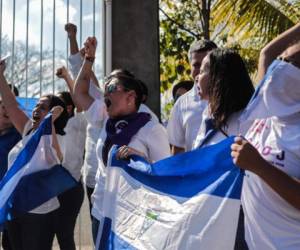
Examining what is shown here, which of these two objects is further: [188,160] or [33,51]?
[33,51]

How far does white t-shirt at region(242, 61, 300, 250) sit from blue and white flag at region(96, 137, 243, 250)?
24 centimetres

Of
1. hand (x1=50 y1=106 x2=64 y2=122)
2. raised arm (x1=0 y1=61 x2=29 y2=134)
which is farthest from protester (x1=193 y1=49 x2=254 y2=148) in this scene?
raised arm (x1=0 y1=61 x2=29 y2=134)

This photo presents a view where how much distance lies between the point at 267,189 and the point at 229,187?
1.07ft

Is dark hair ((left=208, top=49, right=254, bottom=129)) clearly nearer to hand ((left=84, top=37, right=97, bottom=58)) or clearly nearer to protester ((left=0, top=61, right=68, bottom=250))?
hand ((left=84, top=37, right=97, bottom=58))

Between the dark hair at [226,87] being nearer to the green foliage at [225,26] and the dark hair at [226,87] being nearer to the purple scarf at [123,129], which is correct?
the purple scarf at [123,129]

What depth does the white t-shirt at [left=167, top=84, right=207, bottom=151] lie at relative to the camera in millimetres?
3685

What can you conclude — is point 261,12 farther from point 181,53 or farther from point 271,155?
point 271,155

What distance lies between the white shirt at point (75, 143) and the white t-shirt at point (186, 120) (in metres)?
1.29

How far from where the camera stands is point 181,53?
1058 cm

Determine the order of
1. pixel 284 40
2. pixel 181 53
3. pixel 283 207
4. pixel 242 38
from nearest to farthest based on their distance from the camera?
pixel 283 207, pixel 284 40, pixel 242 38, pixel 181 53

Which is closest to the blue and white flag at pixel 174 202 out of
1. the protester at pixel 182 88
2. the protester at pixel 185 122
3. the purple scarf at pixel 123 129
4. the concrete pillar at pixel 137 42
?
the purple scarf at pixel 123 129

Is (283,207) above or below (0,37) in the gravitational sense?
below

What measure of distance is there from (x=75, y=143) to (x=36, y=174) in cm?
77

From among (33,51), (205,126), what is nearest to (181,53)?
(33,51)
